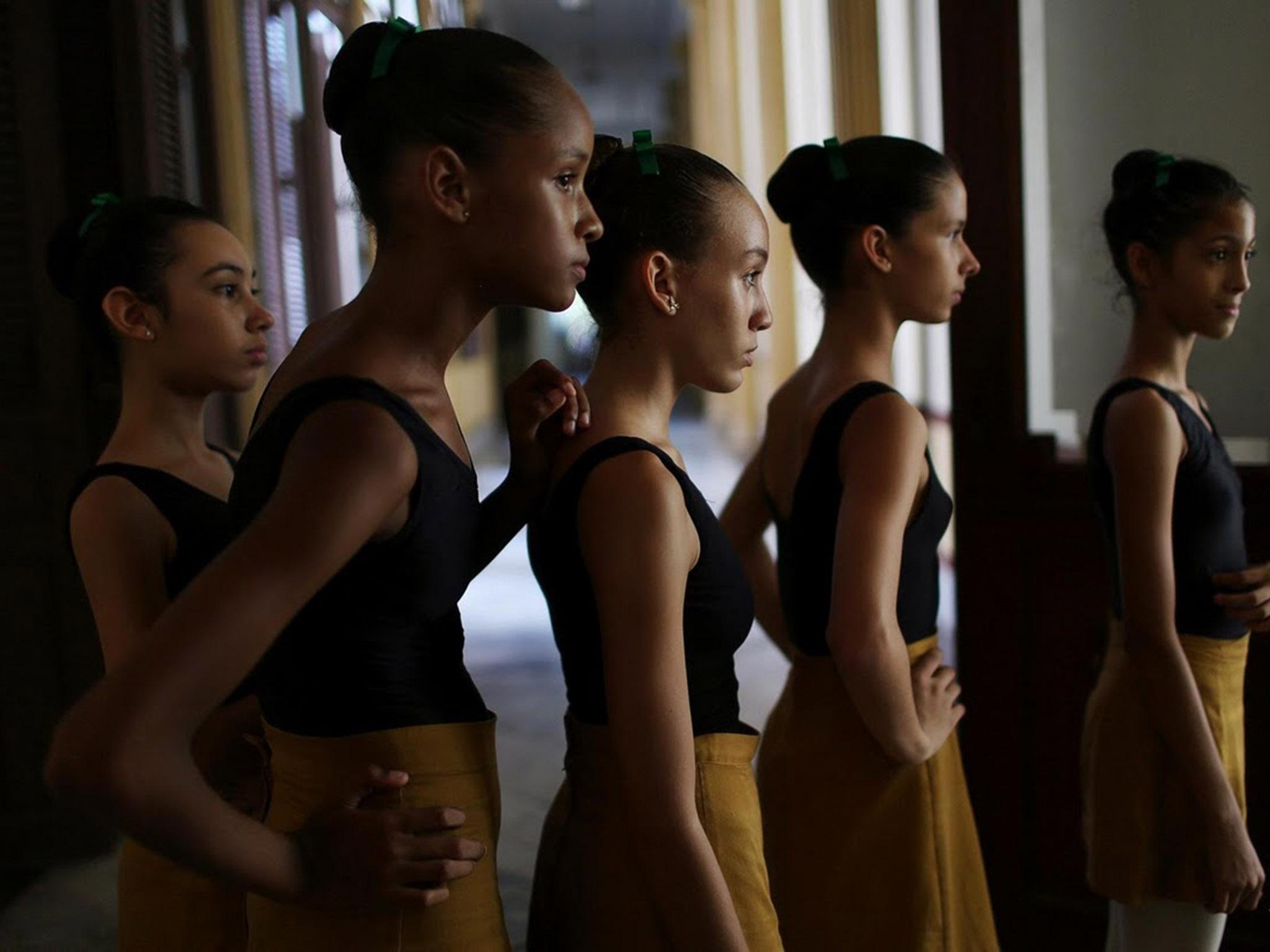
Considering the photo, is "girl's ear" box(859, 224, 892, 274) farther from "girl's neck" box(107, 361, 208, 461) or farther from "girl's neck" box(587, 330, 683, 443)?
"girl's neck" box(107, 361, 208, 461)

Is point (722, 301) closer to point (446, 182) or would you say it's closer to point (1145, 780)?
point (446, 182)

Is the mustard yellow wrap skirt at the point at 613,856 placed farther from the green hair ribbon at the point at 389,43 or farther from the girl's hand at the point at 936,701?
the green hair ribbon at the point at 389,43

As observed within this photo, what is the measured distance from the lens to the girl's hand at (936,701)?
1.47 meters

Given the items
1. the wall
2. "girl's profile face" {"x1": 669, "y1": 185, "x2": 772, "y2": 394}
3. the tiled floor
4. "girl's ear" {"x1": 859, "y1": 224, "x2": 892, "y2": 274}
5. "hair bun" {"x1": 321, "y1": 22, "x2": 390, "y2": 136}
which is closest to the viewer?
"hair bun" {"x1": 321, "y1": 22, "x2": 390, "y2": 136}

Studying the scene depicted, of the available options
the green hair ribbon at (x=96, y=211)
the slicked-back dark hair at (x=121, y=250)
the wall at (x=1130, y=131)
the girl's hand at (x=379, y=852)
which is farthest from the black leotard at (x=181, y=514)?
the wall at (x=1130, y=131)

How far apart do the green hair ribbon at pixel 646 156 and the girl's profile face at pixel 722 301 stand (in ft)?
0.24

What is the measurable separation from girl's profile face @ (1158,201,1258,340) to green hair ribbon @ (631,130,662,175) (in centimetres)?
94

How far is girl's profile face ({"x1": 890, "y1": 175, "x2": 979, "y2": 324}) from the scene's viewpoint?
5.32 ft

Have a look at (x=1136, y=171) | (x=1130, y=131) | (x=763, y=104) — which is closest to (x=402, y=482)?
(x=1136, y=171)

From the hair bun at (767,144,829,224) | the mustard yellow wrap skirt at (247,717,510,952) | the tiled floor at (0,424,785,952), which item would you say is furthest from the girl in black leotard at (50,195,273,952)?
the tiled floor at (0,424,785,952)

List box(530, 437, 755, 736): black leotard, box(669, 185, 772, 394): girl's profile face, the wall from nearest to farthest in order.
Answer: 1. box(530, 437, 755, 736): black leotard
2. box(669, 185, 772, 394): girl's profile face
3. the wall

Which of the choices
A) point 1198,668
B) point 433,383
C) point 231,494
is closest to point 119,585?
point 231,494

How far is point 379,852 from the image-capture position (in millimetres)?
906

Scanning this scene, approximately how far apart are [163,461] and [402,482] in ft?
Answer: 2.61
